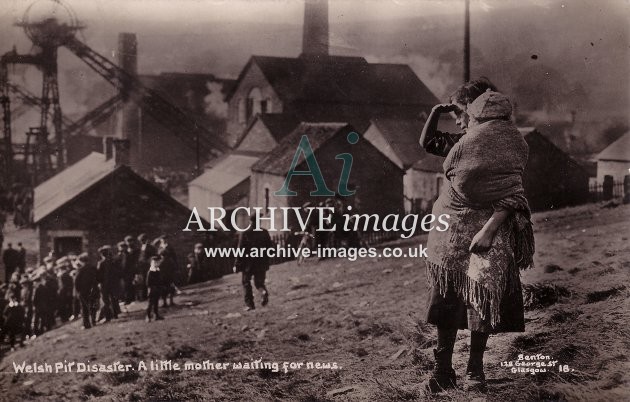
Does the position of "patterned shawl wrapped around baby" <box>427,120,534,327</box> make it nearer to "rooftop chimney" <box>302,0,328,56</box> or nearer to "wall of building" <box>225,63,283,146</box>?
"rooftop chimney" <box>302,0,328,56</box>

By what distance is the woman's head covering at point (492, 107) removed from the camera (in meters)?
3.48

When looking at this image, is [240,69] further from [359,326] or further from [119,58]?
[359,326]

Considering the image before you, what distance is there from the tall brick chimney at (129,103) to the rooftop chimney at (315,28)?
177cm

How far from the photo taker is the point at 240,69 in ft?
19.2

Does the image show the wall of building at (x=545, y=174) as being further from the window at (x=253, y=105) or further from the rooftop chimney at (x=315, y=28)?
the window at (x=253, y=105)

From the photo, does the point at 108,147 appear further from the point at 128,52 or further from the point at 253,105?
the point at 128,52

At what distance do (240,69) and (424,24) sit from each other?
2.02 meters

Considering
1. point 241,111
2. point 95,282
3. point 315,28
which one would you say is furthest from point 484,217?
point 241,111

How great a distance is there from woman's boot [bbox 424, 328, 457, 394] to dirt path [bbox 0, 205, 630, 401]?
0.10m

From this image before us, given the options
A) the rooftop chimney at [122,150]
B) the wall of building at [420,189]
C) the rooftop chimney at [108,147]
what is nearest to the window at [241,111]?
the rooftop chimney at [122,150]

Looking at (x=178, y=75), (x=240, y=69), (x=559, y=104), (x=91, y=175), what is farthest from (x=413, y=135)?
(x=91, y=175)

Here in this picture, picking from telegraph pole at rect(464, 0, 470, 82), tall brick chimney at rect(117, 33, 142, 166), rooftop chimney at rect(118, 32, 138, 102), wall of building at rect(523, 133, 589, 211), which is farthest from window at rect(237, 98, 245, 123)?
wall of building at rect(523, 133, 589, 211)

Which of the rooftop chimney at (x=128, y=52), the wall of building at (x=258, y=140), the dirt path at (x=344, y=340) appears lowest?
the dirt path at (x=344, y=340)

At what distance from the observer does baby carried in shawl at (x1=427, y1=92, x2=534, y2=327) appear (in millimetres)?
3447
